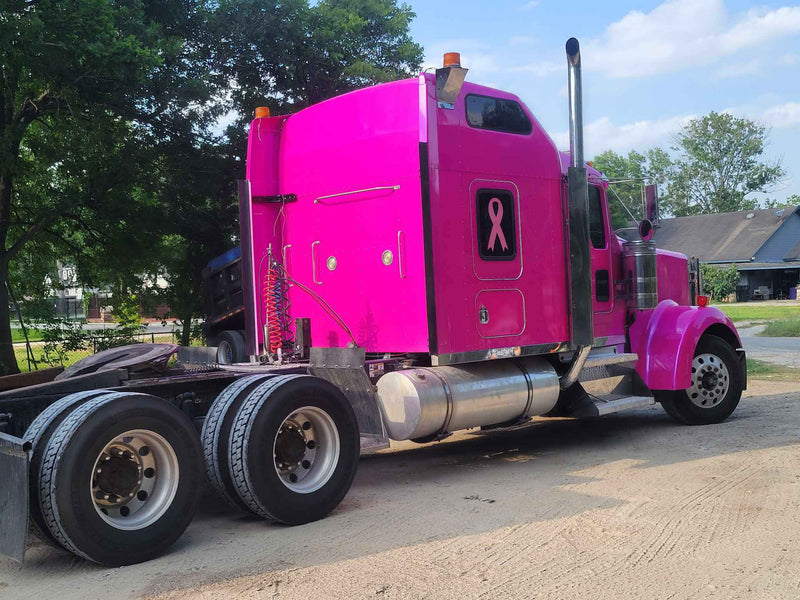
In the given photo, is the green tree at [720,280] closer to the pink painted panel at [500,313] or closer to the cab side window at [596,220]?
the cab side window at [596,220]

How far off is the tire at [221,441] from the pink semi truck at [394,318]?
1 centimetres

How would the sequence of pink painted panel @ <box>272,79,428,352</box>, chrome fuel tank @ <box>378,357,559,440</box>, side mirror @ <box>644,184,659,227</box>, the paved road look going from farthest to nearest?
the paved road < side mirror @ <box>644,184,659,227</box> < pink painted panel @ <box>272,79,428,352</box> < chrome fuel tank @ <box>378,357,559,440</box>

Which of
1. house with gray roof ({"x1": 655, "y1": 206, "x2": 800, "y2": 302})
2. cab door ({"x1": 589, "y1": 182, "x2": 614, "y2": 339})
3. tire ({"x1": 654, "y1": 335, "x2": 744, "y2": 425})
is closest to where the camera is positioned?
cab door ({"x1": 589, "y1": 182, "x2": 614, "y2": 339})

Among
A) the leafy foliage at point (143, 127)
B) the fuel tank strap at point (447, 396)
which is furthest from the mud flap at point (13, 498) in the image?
the leafy foliage at point (143, 127)

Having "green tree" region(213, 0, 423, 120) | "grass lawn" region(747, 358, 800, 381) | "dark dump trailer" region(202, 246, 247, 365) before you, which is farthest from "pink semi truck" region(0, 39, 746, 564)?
"green tree" region(213, 0, 423, 120)

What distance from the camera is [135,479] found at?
16.4 feet

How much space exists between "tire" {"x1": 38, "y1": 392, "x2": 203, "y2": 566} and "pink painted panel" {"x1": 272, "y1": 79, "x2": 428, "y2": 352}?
2406mm

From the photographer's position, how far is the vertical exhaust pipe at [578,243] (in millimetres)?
7914

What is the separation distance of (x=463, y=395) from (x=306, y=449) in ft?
5.23

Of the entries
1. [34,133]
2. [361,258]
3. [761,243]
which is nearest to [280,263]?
[361,258]

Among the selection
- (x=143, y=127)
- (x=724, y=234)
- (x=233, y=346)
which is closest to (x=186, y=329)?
(x=143, y=127)

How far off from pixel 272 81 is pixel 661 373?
1205cm

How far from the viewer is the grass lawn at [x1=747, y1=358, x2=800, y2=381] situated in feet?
46.3

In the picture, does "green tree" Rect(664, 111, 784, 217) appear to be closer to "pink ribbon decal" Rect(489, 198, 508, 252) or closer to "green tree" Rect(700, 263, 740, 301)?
"green tree" Rect(700, 263, 740, 301)
